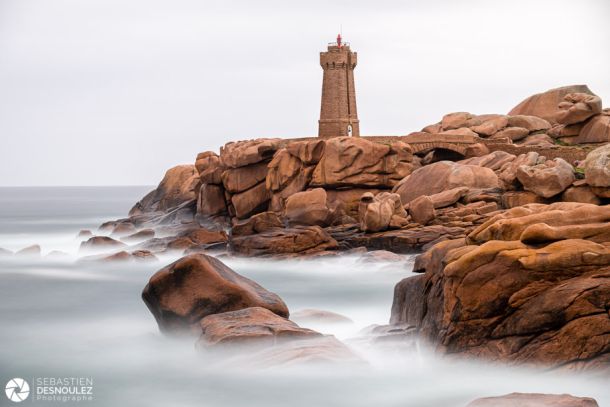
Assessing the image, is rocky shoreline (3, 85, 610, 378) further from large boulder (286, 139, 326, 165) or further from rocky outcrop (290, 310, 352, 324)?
rocky outcrop (290, 310, 352, 324)

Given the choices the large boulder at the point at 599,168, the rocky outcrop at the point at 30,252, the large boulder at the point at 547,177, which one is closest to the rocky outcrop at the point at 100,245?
the rocky outcrop at the point at 30,252

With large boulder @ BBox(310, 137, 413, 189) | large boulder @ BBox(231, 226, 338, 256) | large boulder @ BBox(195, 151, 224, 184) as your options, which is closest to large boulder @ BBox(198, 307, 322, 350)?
large boulder @ BBox(231, 226, 338, 256)

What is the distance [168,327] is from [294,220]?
2017 centimetres

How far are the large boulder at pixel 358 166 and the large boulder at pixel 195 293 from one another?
78.8 feet

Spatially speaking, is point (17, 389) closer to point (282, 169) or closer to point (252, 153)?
point (282, 169)

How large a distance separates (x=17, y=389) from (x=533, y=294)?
31.3 ft

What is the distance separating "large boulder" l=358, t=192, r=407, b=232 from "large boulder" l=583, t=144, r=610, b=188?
7.73 m

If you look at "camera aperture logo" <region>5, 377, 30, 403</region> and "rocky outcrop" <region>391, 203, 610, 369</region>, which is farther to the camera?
"camera aperture logo" <region>5, 377, 30, 403</region>

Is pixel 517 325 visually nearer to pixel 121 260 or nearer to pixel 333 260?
pixel 333 260

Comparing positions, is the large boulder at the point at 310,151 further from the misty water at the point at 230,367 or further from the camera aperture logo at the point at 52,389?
the camera aperture logo at the point at 52,389

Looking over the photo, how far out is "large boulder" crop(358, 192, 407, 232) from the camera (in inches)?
1289

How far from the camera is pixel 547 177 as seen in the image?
29.7m

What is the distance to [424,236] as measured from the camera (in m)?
31.2

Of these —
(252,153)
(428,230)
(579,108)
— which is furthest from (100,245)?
(579,108)
